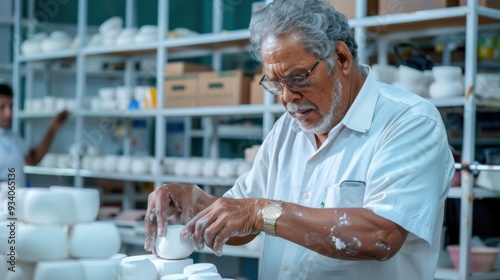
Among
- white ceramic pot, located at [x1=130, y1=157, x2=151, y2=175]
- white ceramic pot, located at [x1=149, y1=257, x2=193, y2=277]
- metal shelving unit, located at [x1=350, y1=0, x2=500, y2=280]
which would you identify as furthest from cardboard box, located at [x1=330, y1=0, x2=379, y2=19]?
white ceramic pot, located at [x1=149, y1=257, x2=193, y2=277]

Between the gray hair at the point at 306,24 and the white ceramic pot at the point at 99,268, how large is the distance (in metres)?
0.65

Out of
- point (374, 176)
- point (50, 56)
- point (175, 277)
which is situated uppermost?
point (50, 56)

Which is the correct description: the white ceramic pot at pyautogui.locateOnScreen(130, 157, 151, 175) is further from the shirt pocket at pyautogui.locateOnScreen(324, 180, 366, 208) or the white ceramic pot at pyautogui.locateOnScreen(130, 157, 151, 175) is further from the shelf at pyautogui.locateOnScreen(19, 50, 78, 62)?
the shirt pocket at pyautogui.locateOnScreen(324, 180, 366, 208)

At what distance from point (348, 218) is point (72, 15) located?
5766 millimetres

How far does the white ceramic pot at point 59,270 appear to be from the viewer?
1173mm

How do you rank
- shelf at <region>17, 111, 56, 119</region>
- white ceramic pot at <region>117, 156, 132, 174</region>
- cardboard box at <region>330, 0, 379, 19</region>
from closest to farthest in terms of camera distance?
1. cardboard box at <region>330, 0, 379, 19</region>
2. white ceramic pot at <region>117, 156, 132, 174</region>
3. shelf at <region>17, 111, 56, 119</region>

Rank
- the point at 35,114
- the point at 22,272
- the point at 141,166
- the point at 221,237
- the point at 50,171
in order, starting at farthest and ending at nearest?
the point at 35,114, the point at 50,171, the point at 141,166, the point at 221,237, the point at 22,272

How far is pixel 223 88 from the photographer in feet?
14.2

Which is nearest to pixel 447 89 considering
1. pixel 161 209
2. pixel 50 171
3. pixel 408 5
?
pixel 408 5

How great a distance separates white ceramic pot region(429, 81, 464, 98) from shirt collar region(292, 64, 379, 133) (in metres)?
1.68

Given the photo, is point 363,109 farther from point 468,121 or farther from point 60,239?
point 468,121

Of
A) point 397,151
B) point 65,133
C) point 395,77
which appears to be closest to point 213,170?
point 395,77

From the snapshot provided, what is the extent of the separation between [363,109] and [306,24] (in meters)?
0.27

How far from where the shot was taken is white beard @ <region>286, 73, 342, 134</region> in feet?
5.39
